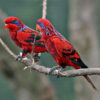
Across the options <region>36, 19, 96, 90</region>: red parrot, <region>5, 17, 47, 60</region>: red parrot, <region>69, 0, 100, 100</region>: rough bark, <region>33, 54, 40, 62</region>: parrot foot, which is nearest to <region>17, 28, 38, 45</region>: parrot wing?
<region>5, 17, 47, 60</region>: red parrot

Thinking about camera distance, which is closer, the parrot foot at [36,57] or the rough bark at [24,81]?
the parrot foot at [36,57]

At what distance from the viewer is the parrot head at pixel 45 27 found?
4340mm

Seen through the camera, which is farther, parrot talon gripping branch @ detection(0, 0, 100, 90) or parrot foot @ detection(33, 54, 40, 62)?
parrot foot @ detection(33, 54, 40, 62)

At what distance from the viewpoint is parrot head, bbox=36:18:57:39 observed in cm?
434

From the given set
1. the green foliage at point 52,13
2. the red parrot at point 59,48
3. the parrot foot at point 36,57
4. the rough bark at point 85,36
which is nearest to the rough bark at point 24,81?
the rough bark at point 85,36

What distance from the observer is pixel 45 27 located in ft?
14.7

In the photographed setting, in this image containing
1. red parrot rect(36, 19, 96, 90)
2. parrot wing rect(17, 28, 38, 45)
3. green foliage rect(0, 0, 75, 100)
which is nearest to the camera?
red parrot rect(36, 19, 96, 90)

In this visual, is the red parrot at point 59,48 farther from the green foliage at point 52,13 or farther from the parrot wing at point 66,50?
the green foliage at point 52,13

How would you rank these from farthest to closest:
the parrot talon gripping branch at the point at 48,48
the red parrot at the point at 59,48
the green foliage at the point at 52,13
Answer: the green foliage at the point at 52,13 → the red parrot at the point at 59,48 → the parrot talon gripping branch at the point at 48,48

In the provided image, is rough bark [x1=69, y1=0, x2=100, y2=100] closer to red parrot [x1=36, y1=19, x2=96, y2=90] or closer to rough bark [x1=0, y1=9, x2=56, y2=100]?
rough bark [x1=0, y1=9, x2=56, y2=100]

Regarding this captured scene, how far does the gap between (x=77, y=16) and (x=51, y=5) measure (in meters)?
8.42

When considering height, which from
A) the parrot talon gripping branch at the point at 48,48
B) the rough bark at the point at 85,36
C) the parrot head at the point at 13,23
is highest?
the parrot head at the point at 13,23

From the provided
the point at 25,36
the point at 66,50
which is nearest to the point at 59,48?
the point at 66,50

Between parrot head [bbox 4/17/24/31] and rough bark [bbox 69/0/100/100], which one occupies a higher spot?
parrot head [bbox 4/17/24/31]
